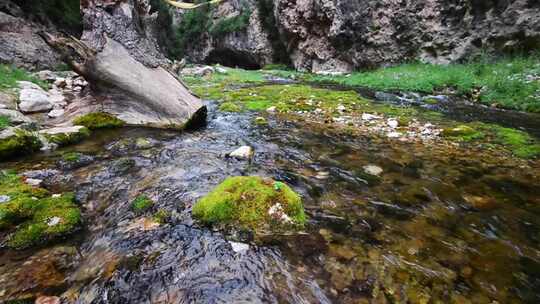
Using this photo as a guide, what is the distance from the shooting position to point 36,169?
13.0 ft

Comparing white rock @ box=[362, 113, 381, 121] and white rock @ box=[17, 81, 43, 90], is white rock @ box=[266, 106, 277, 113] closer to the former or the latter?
white rock @ box=[362, 113, 381, 121]

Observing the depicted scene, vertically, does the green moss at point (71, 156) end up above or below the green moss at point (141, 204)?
above

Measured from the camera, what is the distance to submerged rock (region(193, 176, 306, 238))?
271cm

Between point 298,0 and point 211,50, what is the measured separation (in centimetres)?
1457

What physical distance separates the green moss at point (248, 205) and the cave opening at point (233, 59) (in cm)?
2772

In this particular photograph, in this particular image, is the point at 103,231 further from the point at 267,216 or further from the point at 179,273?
the point at 267,216

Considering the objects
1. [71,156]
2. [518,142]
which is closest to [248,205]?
[71,156]

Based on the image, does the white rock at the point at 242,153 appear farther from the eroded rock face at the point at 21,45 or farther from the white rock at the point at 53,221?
the eroded rock face at the point at 21,45

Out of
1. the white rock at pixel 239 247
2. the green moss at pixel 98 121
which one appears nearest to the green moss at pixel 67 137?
the green moss at pixel 98 121

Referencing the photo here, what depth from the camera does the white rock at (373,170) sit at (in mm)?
4039

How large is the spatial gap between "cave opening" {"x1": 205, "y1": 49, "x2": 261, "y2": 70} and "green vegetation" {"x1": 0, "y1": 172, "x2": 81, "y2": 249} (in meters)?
27.6

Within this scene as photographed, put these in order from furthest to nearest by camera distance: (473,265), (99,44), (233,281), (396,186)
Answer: (99,44) → (396,186) → (473,265) → (233,281)

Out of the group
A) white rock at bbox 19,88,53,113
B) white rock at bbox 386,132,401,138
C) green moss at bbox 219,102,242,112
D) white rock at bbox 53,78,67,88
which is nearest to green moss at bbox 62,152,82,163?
white rock at bbox 19,88,53,113

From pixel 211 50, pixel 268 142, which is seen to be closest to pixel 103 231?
pixel 268 142
